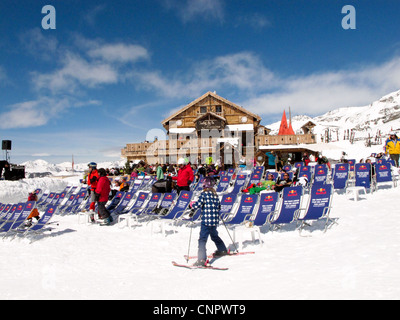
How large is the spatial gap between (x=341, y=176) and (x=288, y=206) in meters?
4.75

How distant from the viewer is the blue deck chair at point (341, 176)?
1050cm

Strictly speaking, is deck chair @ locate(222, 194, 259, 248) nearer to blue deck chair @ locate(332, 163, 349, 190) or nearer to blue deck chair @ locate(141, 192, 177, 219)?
blue deck chair @ locate(141, 192, 177, 219)

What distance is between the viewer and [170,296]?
3.86 m

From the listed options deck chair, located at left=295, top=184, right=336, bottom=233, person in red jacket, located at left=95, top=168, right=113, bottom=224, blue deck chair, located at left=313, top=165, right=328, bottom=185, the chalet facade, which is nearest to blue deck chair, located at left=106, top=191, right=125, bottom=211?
person in red jacket, located at left=95, top=168, right=113, bottom=224

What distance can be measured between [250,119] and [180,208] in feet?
72.0

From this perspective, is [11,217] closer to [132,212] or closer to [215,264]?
[132,212]

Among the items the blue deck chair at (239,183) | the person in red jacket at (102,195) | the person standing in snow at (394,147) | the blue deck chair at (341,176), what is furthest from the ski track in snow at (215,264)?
the person standing in snow at (394,147)

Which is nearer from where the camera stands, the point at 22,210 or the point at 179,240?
the point at 179,240

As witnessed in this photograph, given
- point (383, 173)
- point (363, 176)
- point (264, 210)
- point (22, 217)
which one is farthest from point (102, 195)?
point (383, 173)

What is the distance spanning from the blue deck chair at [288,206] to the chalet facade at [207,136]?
16.9 m

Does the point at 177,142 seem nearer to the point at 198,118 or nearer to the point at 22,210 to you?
the point at 198,118

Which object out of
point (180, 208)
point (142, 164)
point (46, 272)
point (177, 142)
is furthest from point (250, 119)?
point (46, 272)

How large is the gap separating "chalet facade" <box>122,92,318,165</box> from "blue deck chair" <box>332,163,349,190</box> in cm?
1388

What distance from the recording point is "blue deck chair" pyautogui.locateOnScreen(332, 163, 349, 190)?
10.5 m
